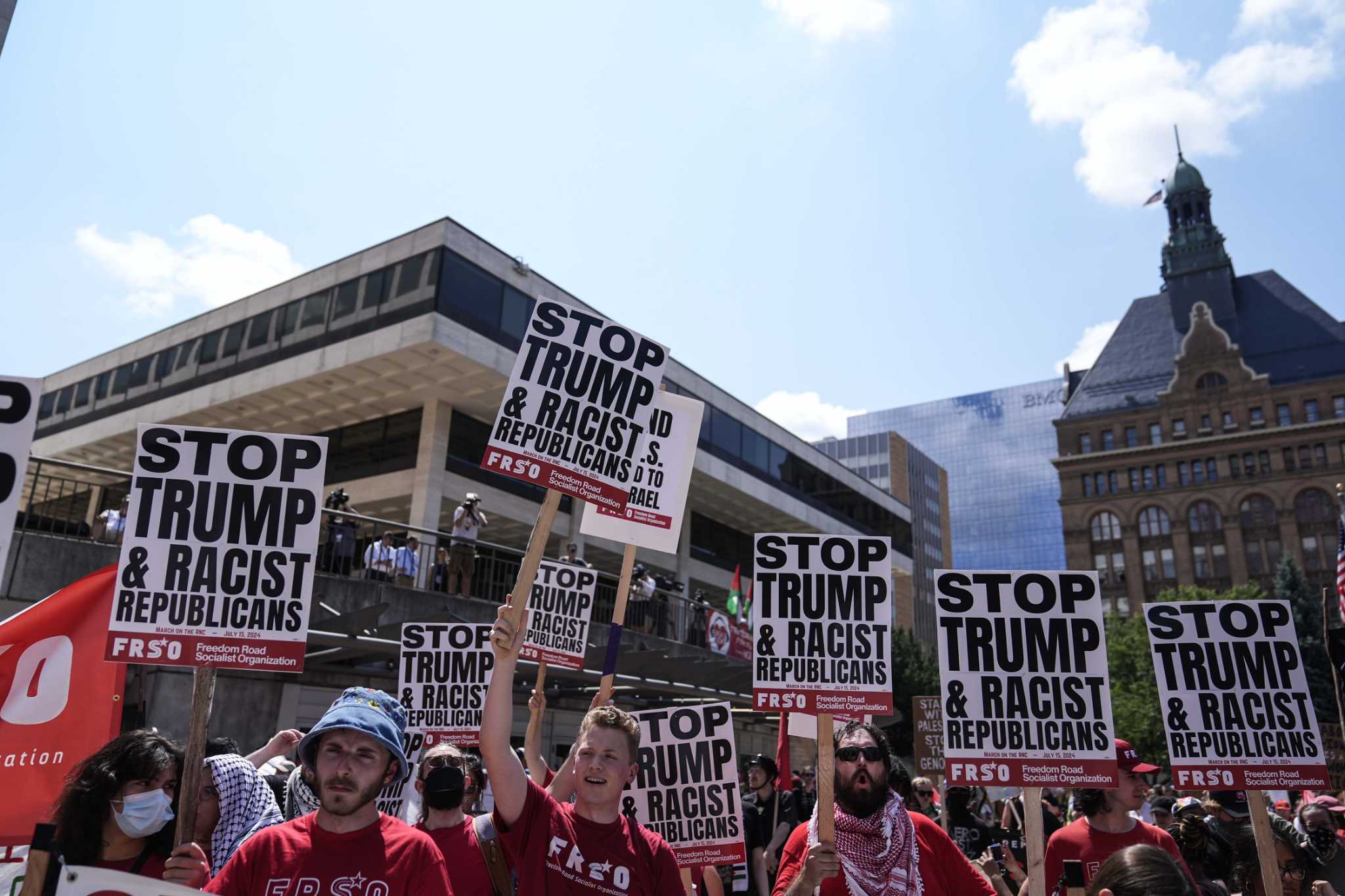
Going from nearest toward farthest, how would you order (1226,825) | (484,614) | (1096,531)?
(1226,825) → (484,614) → (1096,531)

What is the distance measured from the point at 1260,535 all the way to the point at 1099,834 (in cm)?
9126

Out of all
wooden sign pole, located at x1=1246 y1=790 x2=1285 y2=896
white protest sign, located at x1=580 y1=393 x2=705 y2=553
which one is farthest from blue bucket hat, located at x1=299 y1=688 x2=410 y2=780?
wooden sign pole, located at x1=1246 y1=790 x2=1285 y2=896

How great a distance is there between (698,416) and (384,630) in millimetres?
8434

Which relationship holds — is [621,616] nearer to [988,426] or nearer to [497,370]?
[497,370]

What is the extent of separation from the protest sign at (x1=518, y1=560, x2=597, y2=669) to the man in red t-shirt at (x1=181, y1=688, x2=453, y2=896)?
6.32 m

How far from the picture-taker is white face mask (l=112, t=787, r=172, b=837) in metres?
3.61

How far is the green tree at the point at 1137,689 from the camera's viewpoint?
164 feet

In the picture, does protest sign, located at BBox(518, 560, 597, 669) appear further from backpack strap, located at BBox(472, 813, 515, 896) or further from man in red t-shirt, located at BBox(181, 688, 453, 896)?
man in red t-shirt, located at BBox(181, 688, 453, 896)

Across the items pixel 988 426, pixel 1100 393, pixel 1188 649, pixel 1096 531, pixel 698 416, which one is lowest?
pixel 1188 649

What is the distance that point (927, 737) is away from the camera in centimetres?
1516

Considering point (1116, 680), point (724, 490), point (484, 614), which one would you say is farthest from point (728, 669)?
point (1116, 680)

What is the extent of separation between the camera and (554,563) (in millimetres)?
10133

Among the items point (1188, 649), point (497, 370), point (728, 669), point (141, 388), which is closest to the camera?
point (1188, 649)

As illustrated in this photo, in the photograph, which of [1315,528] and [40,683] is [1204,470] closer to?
[1315,528]
